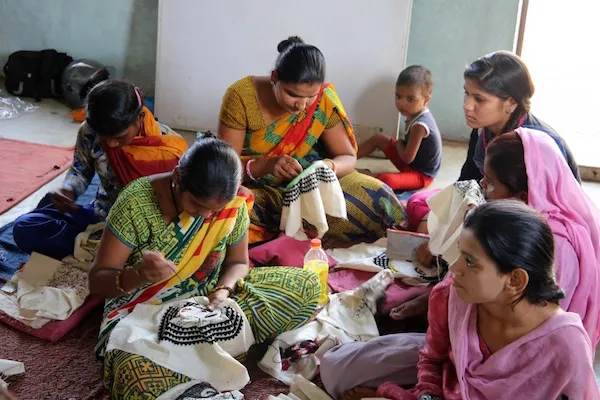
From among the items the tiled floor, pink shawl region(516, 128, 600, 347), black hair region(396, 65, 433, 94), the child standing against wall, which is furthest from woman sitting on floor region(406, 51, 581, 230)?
the tiled floor

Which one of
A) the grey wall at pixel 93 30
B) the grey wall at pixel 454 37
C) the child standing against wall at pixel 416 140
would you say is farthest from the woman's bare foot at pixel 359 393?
the grey wall at pixel 93 30

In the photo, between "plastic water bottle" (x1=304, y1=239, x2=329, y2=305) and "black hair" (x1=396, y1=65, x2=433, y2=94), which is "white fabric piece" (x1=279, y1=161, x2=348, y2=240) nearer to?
"plastic water bottle" (x1=304, y1=239, x2=329, y2=305)

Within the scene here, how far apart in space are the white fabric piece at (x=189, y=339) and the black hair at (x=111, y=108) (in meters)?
0.75

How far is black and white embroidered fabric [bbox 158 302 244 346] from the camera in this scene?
2334 mm

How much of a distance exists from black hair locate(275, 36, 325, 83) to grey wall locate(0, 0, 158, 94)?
8.34ft

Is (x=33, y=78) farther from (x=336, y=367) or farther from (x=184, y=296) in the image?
(x=336, y=367)

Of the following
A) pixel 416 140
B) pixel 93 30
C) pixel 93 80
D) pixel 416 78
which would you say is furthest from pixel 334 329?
pixel 93 30

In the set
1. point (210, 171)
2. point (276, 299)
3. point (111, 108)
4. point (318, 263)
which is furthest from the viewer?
point (318, 263)

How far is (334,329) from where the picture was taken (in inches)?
106

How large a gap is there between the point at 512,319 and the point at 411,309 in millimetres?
891

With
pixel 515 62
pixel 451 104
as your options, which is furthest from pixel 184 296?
pixel 451 104

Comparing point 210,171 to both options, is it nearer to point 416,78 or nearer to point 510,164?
point 510,164

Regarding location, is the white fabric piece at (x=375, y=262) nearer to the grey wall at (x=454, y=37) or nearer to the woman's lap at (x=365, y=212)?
the woman's lap at (x=365, y=212)

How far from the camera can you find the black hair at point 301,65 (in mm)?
2898
